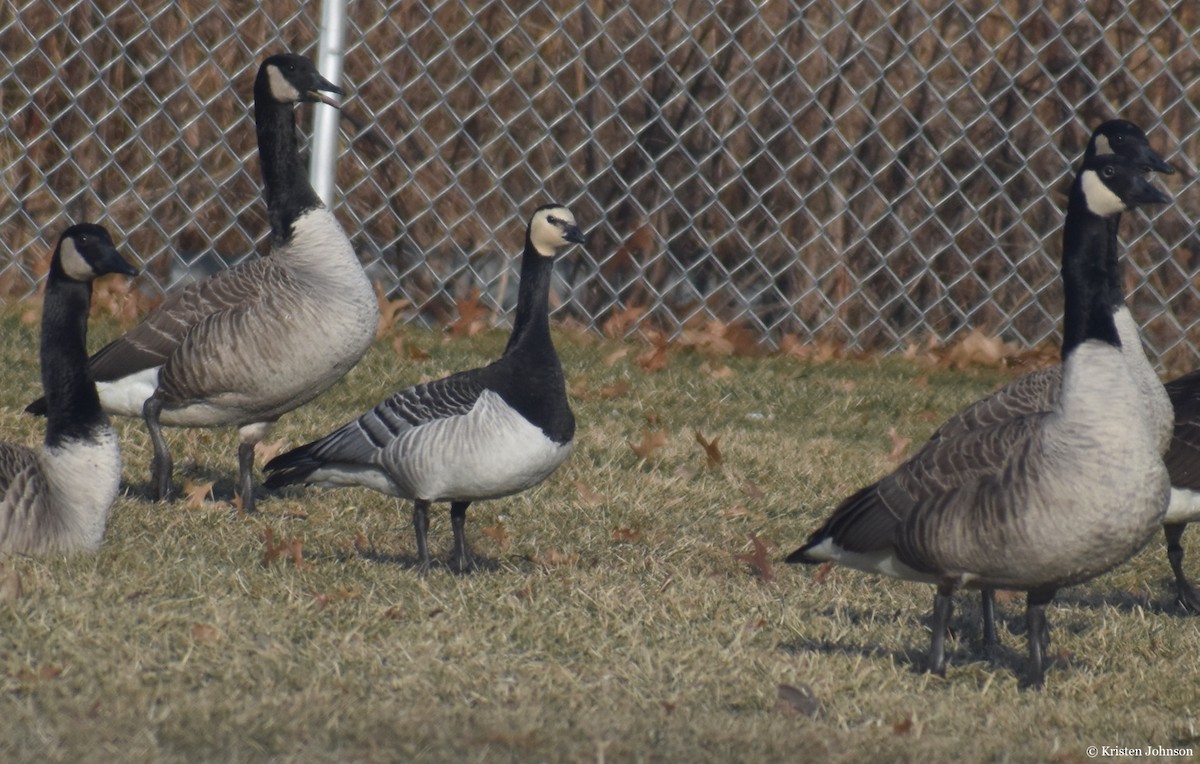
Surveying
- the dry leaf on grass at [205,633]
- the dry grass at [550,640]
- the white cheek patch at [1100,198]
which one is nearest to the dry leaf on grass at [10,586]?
the dry grass at [550,640]

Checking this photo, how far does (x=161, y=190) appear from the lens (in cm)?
1035

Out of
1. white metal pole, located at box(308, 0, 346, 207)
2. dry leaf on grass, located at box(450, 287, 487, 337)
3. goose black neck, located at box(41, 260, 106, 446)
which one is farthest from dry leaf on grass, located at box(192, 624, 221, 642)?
dry leaf on grass, located at box(450, 287, 487, 337)

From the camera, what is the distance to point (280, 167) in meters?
7.15

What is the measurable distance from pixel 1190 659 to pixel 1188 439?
975mm

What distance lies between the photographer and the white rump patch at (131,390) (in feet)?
22.6

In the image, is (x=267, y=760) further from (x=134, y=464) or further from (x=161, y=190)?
(x=161, y=190)

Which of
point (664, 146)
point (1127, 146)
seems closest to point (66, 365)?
point (1127, 146)

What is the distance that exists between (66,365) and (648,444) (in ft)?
9.96

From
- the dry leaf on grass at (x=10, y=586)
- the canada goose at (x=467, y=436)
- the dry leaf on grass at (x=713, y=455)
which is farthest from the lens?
the dry leaf on grass at (x=713, y=455)

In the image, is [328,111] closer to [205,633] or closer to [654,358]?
[654,358]

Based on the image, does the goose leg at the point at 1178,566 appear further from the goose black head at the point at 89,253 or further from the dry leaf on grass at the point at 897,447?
the goose black head at the point at 89,253

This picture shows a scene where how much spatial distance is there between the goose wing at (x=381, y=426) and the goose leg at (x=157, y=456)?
2.16 ft

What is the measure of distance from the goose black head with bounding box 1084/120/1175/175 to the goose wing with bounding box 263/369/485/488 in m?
2.30

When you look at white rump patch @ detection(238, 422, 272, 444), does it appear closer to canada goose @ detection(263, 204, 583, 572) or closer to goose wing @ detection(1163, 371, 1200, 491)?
canada goose @ detection(263, 204, 583, 572)
